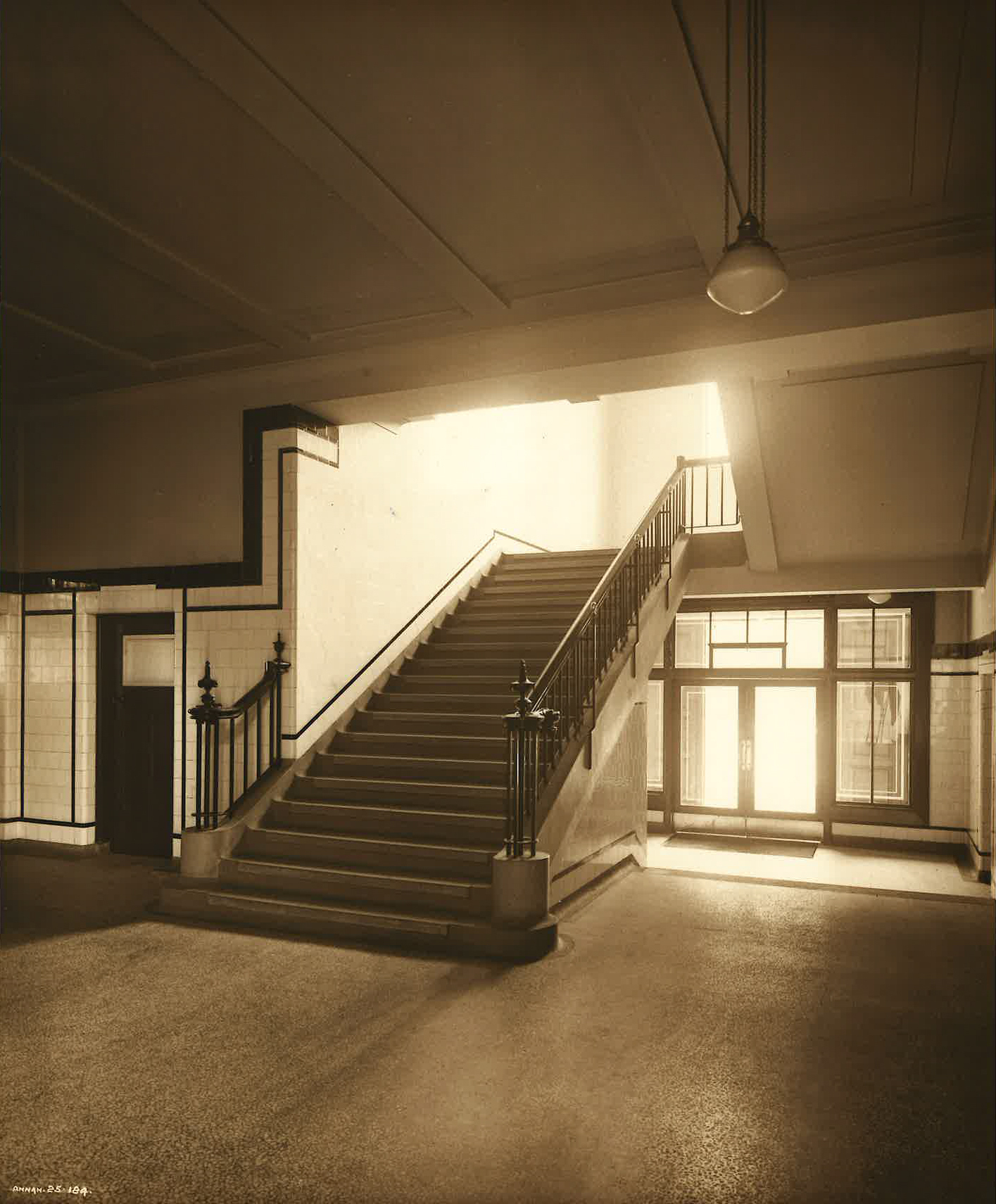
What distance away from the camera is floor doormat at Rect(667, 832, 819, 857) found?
10.8 meters

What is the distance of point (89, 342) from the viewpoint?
6.45 m

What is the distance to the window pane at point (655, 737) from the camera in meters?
12.2

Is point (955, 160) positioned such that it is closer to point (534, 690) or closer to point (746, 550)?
point (534, 690)

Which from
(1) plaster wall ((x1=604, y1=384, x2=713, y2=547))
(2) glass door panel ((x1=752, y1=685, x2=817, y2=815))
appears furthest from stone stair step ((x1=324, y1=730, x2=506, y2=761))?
(1) plaster wall ((x1=604, y1=384, x2=713, y2=547))

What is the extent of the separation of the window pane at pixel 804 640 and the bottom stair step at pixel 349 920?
7.86 meters

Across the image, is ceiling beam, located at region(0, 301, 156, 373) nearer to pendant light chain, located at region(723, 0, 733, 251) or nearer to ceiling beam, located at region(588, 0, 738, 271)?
ceiling beam, located at region(588, 0, 738, 271)

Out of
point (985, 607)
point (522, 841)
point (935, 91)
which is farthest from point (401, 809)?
point (985, 607)

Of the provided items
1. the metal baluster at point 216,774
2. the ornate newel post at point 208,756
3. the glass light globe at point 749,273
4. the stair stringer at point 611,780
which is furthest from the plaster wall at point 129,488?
the glass light globe at point 749,273

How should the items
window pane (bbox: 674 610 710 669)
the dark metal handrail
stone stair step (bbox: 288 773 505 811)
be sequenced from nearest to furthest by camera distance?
stone stair step (bbox: 288 773 505 811) → the dark metal handrail → window pane (bbox: 674 610 710 669)

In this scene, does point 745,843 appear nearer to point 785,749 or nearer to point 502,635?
point 785,749

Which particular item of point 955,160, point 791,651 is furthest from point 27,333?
point 791,651

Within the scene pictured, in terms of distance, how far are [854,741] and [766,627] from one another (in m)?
1.85

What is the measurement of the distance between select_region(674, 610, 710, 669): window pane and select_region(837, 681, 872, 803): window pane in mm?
1807

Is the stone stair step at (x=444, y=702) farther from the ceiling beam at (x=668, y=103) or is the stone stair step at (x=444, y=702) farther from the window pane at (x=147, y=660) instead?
the ceiling beam at (x=668, y=103)
